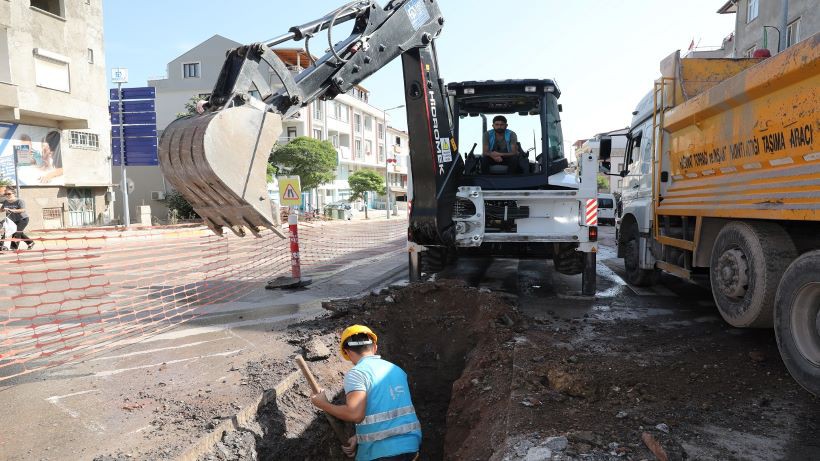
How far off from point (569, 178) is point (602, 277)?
280 cm

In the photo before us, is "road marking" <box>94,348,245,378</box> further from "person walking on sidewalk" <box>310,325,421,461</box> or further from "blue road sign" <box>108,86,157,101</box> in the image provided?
"blue road sign" <box>108,86,157,101</box>

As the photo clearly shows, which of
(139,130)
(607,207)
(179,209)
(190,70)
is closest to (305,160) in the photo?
(179,209)

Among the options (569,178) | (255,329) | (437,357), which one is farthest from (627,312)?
(255,329)

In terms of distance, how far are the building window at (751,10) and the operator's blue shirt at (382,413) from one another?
29.2m

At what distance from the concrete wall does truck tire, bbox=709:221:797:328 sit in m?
15.7

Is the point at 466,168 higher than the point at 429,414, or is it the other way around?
the point at 466,168

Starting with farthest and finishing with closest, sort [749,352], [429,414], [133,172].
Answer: [133,172], [429,414], [749,352]

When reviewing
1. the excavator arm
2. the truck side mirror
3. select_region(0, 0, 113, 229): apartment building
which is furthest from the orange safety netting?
select_region(0, 0, 113, 229): apartment building

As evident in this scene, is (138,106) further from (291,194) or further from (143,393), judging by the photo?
(143,393)

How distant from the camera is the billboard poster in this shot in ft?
63.9

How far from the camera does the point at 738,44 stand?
86.1 ft

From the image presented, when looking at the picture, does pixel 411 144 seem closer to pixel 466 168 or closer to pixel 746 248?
pixel 466 168

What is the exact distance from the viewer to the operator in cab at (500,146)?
24.9ft

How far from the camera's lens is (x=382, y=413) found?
10.2 feet
